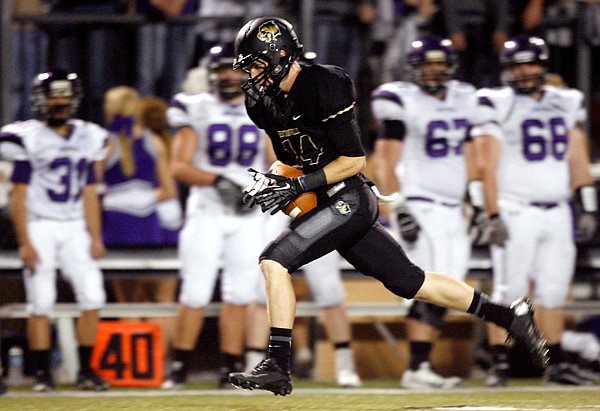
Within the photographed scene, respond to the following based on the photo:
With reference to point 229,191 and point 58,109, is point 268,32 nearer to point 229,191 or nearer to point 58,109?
point 229,191

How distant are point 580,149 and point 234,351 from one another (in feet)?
7.40

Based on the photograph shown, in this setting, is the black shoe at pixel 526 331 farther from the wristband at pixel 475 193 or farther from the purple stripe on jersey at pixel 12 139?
the purple stripe on jersey at pixel 12 139

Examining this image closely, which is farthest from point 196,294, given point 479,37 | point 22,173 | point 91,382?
point 479,37

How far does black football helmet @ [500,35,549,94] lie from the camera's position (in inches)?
283

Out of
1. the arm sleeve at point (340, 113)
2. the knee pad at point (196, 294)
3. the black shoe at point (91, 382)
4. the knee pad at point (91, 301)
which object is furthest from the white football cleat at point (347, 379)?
the arm sleeve at point (340, 113)

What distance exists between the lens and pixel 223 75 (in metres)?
7.25

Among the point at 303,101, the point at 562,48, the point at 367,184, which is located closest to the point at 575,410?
the point at 367,184

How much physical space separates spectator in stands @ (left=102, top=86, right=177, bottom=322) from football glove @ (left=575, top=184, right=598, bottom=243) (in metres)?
2.49

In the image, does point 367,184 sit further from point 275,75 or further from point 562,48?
point 562,48

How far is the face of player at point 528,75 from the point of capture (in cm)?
723

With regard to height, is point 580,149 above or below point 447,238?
above

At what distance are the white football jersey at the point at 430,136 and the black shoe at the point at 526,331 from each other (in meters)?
1.66

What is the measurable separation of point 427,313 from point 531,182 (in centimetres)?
94

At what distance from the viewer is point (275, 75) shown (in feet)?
17.0
